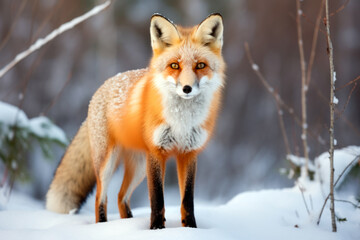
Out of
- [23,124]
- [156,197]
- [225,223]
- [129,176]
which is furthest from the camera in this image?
[23,124]

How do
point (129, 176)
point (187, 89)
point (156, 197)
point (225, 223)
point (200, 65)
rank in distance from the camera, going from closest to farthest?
1. point (187, 89)
2. point (200, 65)
3. point (156, 197)
4. point (225, 223)
5. point (129, 176)

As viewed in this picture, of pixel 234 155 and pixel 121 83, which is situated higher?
pixel 121 83

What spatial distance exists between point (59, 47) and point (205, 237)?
7.84 meters

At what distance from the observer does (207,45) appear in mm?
2123

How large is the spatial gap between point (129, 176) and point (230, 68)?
5844 millimetres

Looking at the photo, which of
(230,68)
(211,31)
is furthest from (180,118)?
(230,68)

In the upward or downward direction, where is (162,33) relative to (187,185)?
upward

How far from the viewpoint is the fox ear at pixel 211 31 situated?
6.70 ft

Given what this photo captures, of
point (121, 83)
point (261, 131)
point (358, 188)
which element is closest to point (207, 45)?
point (121, 83)

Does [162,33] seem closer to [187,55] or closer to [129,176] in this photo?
[187,55]

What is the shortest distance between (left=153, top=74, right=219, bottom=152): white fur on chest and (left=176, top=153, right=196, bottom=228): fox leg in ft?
0.40

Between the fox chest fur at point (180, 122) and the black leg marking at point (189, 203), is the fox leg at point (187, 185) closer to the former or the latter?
the black leg marking at point (189, 203)

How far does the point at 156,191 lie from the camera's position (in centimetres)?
210

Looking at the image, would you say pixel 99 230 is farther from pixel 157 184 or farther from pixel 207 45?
pixel 207 45
